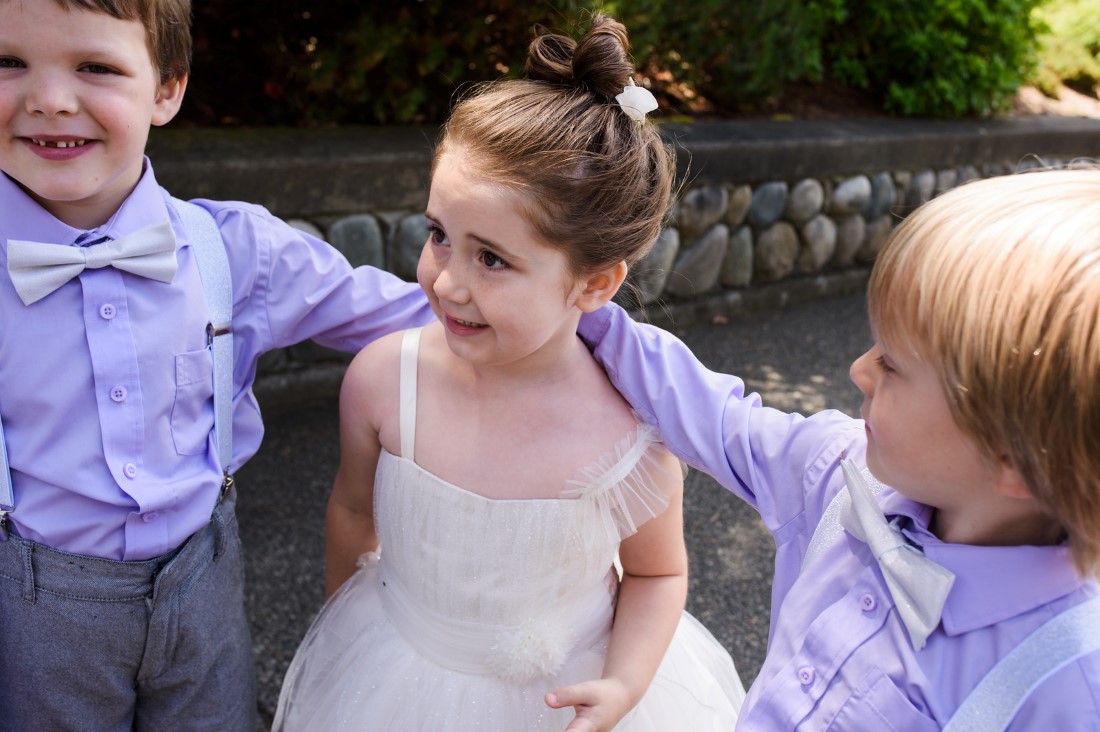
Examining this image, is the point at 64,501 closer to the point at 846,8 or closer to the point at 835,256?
the point at 835,256

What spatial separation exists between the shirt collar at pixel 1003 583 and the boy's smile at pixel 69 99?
1360mm

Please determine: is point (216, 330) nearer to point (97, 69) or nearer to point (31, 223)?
point (31, 223)

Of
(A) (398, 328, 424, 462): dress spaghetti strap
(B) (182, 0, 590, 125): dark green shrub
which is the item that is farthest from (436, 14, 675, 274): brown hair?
(B) (182, 0, 590, 125): dark green shrub

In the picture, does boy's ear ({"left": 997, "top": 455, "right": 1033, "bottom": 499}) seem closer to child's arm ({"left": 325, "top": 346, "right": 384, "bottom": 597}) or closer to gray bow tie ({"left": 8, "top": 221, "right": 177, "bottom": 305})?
child's arm ({"left": 325, "top": 346, "right": 384, "bottom": 597})

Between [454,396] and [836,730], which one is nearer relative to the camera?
[836,730]

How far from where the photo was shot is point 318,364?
12.2 feet

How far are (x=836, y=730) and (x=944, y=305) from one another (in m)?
0.55

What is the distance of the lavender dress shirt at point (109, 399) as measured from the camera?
4.86ft

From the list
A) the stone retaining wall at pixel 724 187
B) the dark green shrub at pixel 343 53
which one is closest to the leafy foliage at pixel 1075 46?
the stone retaining wall at pixel 724 187

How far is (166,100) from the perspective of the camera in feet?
5.47

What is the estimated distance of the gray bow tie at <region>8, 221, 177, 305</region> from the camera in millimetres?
1445

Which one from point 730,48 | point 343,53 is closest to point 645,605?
point 343,53

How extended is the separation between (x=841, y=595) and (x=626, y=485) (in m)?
0.44

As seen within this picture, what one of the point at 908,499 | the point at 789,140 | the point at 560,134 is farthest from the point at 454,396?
the point at 789,140
